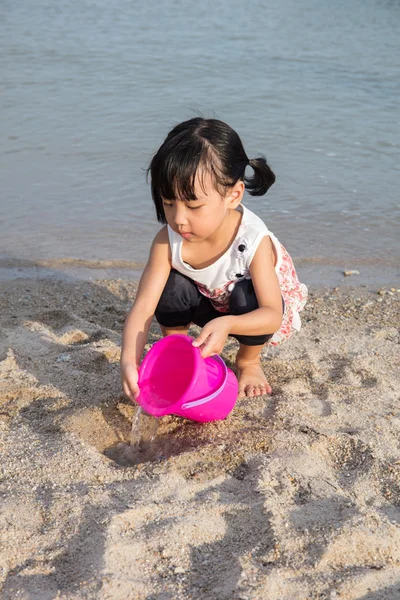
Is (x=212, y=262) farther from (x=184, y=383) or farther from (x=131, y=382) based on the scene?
(x=131, y=382)

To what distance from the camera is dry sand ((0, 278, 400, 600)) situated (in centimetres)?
183

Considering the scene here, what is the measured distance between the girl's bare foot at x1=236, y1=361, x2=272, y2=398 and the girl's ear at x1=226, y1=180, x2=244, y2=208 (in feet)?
2.52

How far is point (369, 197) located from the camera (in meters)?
5.85

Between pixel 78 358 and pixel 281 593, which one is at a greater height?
pixel 281 593

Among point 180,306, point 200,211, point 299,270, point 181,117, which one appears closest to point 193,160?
point 200,211

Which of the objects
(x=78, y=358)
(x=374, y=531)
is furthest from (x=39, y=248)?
(x=374, y=531)

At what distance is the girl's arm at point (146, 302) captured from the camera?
2.83 m

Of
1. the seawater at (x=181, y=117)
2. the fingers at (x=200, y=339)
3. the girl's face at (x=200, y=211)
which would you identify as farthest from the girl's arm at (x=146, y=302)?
the seawater at (x=181, y=117)

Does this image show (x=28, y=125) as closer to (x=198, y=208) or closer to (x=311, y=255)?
(x=311, y=255)

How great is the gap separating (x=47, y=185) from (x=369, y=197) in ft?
9.03

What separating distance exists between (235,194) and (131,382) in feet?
2.85

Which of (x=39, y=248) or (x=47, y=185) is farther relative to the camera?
(x=47, y=185)

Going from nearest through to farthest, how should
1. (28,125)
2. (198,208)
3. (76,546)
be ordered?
(76,546), (198,208), (28,125)

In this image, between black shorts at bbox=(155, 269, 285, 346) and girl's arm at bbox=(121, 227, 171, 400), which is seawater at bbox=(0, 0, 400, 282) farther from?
girl's arm at bbox=(121, 227, 171, 400)
